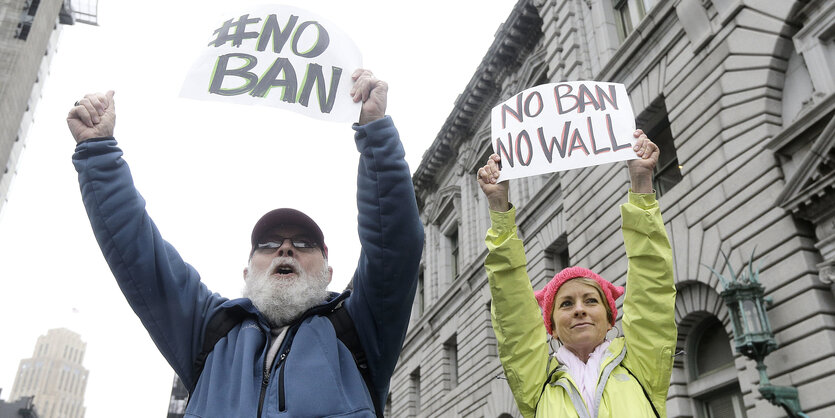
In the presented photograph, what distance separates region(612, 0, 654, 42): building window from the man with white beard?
1294 cm

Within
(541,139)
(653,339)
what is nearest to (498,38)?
(541,139)

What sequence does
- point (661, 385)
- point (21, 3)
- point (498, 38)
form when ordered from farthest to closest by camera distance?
point (21, 3) < point (498, 38) < point (661, 385)

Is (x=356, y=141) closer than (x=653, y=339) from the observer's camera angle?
Yes

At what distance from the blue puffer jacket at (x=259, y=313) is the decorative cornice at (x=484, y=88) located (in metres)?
17.6

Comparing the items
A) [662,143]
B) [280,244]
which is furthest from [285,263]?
[662,143]

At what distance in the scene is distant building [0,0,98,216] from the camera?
43.6 meters

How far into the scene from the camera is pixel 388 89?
2.93 meters

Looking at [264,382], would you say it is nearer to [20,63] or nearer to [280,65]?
[280,65]

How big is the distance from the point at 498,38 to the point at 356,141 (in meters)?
18.7

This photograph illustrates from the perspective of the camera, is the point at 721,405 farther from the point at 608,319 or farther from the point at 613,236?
the point at 608,319

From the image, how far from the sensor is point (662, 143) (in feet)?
41.1

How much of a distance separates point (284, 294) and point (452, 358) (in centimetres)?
2092

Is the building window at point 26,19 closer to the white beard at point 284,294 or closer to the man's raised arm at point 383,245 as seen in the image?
the white beard at point 284,294

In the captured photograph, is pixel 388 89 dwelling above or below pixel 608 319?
above
